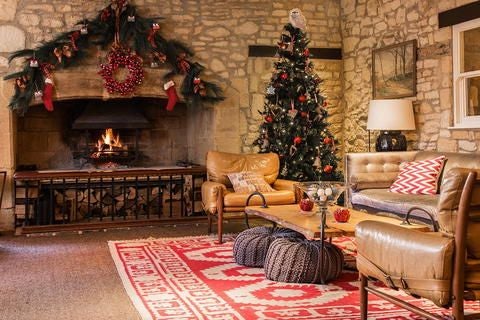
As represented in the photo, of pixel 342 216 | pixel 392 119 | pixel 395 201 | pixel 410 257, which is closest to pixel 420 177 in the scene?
pixel 395 201

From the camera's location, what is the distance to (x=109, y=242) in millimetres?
6289

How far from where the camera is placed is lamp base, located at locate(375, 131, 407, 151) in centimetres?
717

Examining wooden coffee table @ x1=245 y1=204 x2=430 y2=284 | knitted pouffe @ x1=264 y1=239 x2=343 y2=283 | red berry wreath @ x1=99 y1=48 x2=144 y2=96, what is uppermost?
red berry wreath @ x1=99 y1=48 x2=144 y2=96

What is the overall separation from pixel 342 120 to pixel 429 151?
237 cm

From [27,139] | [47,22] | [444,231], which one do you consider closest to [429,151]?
[444,231]

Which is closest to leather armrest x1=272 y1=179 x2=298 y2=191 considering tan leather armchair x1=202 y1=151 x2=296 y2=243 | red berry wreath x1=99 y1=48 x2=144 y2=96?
tan leather armchair x1=202 y1=151 x2=296 y2=243

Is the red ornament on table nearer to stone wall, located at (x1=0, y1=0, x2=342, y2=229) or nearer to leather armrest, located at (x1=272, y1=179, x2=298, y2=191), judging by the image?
leather armrest, located at (x1=272, y1=179, x2=298, y2=191)

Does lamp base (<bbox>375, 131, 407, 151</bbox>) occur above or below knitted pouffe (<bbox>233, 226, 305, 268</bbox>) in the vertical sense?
above

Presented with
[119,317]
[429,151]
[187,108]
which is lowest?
[119,317]

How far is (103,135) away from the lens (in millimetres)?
8531

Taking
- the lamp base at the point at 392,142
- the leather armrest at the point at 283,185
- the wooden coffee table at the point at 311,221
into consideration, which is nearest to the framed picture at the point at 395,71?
the lamp base at the point at 392,142

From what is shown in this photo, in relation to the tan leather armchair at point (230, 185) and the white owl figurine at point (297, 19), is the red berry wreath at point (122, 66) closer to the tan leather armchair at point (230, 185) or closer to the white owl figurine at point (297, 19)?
the tan leather armchair at point (230, 185)

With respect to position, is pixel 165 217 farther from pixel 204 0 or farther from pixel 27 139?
pixel 204 0

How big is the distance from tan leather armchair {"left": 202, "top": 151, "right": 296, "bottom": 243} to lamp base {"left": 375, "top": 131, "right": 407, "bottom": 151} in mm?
1246
